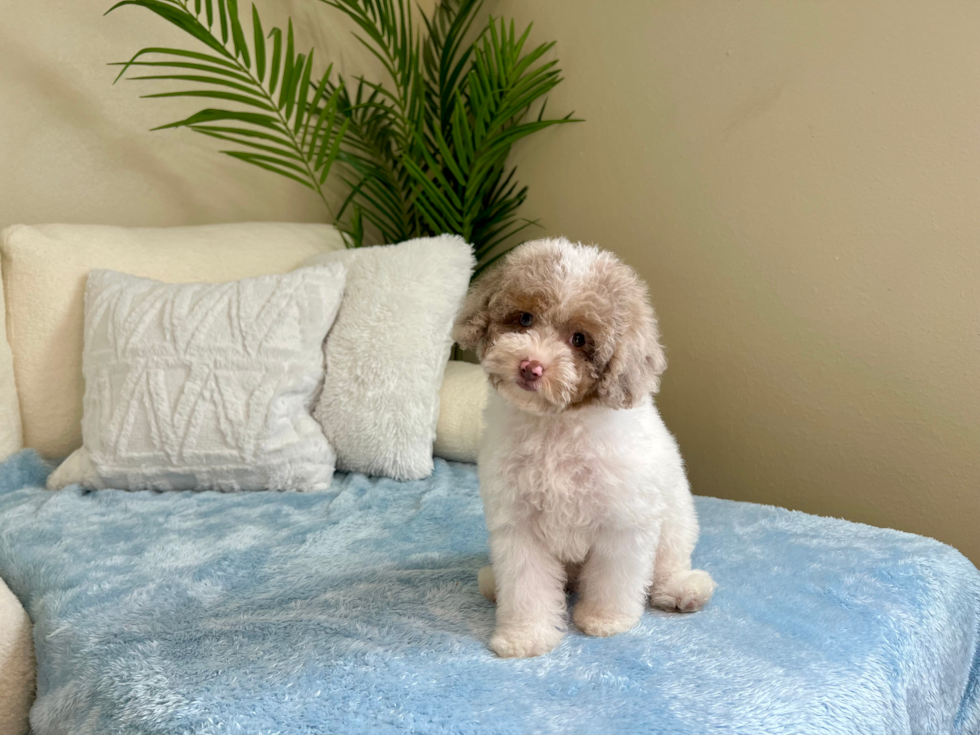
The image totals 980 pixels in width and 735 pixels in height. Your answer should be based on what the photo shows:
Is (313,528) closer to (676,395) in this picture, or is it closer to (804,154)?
(676,395)

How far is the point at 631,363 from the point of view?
928 millimetres

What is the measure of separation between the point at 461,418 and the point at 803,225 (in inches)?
38.5

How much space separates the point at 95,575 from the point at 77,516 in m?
0.33

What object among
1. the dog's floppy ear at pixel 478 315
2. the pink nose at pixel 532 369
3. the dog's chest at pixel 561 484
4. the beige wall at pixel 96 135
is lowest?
the dog's chest at pixel 561 484

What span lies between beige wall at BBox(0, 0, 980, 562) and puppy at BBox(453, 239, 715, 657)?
0.84 metres

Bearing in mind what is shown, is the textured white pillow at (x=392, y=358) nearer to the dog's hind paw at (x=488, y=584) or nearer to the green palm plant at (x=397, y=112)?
the green palm plant at (x=397, y=112)

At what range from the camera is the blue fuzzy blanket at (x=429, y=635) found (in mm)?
859

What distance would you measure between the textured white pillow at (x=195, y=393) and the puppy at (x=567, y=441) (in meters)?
0.81

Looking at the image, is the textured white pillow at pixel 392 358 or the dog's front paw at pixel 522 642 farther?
the textured white pillow at pixel 392 358

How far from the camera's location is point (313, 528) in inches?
58.6

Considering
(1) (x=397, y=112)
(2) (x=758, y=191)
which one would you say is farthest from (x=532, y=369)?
(1) (x=397, y=112)

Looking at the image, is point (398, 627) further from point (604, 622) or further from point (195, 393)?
point (195, 393)

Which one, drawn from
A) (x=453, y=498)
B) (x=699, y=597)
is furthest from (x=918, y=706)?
(x=453, y=498)

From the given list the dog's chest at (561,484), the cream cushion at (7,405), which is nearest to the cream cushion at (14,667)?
the cream cushion at (7,405)
